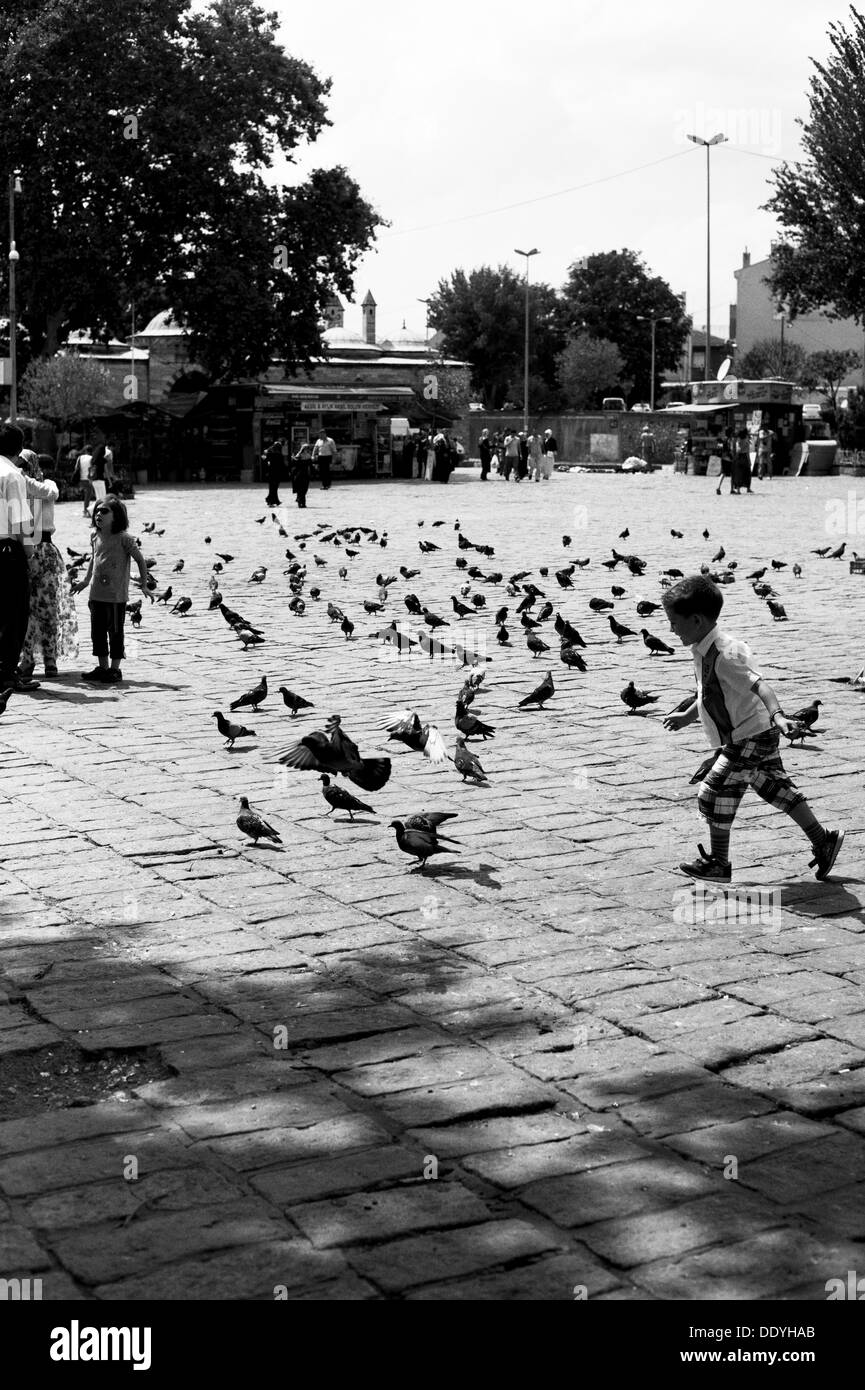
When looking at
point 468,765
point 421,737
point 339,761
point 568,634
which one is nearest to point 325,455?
point 568,634

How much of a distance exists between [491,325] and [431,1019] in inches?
3793

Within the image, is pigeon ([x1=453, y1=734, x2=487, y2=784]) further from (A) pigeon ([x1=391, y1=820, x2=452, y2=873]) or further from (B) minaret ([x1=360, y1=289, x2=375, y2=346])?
(B) minaret ([x1=360, y1=289, x2=375, y2=346])

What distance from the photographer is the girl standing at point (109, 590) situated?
12047 mm

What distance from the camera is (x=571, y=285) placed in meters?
105

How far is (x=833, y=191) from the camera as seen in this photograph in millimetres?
48156

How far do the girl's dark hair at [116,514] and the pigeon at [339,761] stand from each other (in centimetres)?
455

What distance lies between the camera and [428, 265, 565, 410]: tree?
98.9 metres

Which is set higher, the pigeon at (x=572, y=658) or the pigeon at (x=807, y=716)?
the pigeon at (x=572, y=658)

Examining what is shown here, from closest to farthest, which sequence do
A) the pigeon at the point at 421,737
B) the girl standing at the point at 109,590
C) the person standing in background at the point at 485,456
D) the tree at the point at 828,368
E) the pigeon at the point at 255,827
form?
the pigeon at the point at 255,827, the pigeon at the point at 421,737, the girl standing at the point at 109,590, the person standing in background at the point at 485,456, the tree at the point at 828,368

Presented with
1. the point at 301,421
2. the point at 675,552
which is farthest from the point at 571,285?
the point at 675,552

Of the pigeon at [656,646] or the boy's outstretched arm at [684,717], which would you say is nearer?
the boy's outstretched arm at [684,717]

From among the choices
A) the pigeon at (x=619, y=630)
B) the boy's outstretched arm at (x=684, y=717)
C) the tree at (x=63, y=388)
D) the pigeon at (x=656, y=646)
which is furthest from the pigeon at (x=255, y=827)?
the tree at (x=63, y=388)

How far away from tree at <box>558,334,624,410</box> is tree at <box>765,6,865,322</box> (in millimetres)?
44656

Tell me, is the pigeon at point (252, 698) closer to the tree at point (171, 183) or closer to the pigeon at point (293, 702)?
the pigeon at point (293, 702)
